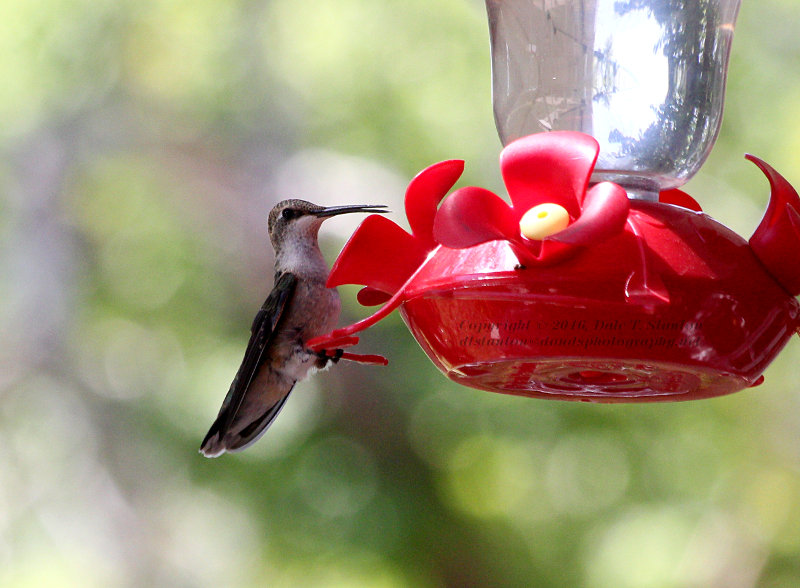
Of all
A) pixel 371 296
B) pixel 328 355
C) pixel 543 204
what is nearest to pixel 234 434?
pixel 328 355

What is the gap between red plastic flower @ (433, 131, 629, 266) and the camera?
69.9 inches

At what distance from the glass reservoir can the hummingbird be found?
3.89ft

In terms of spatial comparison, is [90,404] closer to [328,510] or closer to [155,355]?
[155,355]

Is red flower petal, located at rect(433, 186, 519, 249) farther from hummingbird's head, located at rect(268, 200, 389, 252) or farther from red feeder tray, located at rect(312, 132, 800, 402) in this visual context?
hummingbird's head, located at rect(268, 200, 389, 252)

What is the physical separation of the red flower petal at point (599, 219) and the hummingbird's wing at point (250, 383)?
2.09 metres

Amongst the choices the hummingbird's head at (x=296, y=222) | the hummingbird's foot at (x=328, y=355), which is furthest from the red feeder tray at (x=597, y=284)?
the hummingbird's head at (x=296, y=222)

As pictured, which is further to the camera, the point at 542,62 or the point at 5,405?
the point at 5,405

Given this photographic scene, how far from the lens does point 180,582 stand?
22.6ft

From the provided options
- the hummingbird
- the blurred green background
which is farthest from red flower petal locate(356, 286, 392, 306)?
the blurred green background

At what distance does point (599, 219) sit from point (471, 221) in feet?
0.75

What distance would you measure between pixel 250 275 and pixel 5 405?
187 centimetres

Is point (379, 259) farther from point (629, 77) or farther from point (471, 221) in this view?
point (629, 77)

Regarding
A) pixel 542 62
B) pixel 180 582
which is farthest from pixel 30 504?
pixel 542 62

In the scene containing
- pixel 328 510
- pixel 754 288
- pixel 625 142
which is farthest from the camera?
pixel 328 510
